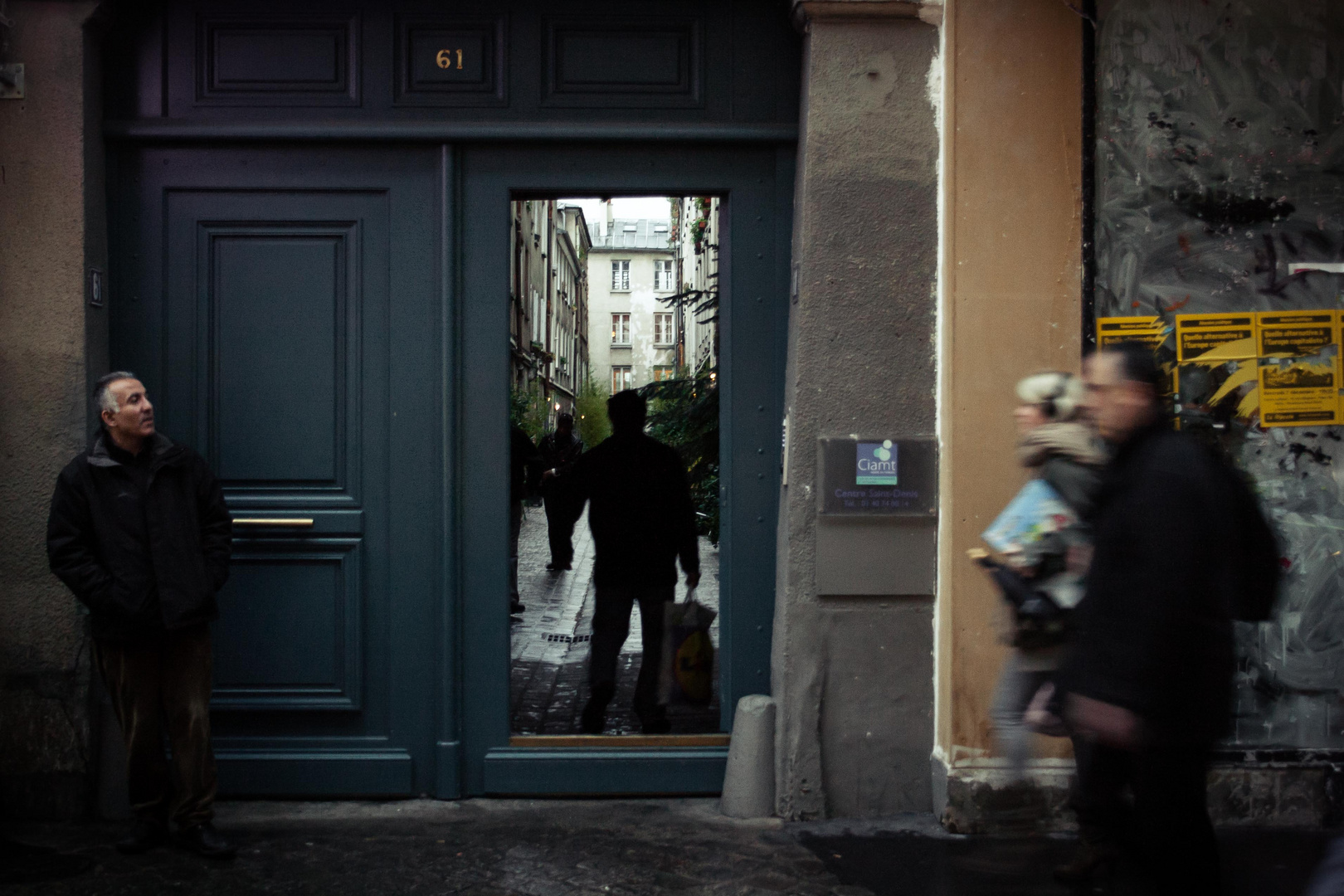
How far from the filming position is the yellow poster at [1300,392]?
4.72 m

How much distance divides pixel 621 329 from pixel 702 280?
2.73 meters

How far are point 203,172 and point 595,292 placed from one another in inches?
152

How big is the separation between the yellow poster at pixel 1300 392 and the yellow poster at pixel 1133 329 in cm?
46

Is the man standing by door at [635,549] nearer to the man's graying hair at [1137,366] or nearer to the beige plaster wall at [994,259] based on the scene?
the beige plaster wall at [994,259]

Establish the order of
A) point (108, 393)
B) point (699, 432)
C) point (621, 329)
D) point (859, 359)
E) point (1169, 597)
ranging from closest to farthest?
point (1169, 597) → point (108, 393) → point (859, 359) → point (699, 432) → point (621, 329)

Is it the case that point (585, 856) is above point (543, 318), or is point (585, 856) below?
below

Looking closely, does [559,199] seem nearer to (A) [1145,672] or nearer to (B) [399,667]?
(B) [399,667]

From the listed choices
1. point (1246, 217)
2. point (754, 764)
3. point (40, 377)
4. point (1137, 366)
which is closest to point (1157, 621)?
point (1137, 366)

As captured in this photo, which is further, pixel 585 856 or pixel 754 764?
pixel 754 764

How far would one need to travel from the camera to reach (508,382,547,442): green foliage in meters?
5.14

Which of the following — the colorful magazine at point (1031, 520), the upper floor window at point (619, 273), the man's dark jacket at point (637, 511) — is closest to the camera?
the colorful magazine at point (1031, 520)

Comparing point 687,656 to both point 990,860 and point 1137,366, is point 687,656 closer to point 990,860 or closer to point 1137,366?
point 990,860

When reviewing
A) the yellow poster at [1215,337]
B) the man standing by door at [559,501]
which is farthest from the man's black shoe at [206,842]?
the yellow poster at [1215,337]

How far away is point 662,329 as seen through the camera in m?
6.19
